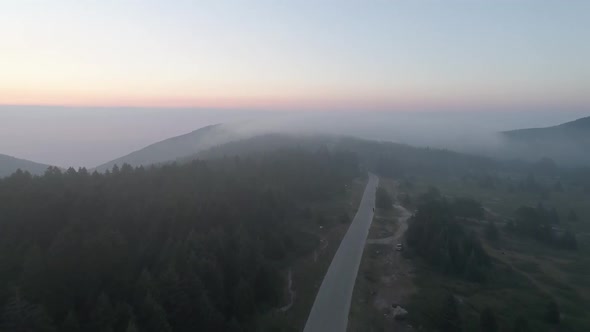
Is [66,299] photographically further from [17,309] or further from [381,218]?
[381,218]

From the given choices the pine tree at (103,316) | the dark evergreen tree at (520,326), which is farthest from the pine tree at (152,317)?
the dark evergreen tree at (520,326)

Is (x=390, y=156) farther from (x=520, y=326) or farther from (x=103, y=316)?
(x=103, y=316)

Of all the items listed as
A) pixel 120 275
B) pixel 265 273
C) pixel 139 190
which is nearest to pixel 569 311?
pixel 265 273

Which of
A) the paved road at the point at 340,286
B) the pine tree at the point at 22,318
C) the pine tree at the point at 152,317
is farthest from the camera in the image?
the paved road at the point at 340,286

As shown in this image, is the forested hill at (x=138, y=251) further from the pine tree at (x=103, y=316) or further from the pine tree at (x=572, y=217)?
the pine tree at (x=572, y=217)

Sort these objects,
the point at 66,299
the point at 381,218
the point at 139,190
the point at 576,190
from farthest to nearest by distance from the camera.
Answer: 1. the point at 576,190
2. the point at 381,218
3. the point at 139,190
4. the point at 66,299

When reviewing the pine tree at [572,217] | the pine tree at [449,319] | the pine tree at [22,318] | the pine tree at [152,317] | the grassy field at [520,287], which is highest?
the pine tree at [22,318]

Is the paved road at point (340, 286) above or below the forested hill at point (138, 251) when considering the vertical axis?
below
